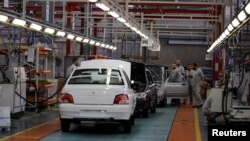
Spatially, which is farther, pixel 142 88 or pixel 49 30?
pixel 49 30

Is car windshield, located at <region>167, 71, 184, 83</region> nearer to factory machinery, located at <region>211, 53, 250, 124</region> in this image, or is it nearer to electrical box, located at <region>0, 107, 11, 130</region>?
factory machinery, located at <region>211, 53, 250, 124</region>

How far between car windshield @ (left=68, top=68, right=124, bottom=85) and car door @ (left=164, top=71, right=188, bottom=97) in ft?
30.5

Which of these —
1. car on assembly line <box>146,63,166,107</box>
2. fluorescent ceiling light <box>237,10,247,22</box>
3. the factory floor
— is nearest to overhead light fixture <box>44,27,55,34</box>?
the factory floor

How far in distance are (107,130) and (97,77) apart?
145 cm

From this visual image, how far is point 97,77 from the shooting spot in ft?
37.8

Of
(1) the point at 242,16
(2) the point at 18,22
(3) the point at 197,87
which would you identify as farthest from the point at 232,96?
(3) the point at 197,87

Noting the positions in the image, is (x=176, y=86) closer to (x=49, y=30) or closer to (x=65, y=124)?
(x=49, y=30)

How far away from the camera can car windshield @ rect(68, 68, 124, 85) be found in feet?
37.4

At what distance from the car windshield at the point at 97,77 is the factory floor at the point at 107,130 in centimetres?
124

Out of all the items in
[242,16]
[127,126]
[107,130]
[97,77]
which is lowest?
[107,130]

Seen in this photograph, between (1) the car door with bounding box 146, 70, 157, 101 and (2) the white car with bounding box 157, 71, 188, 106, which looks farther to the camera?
(2) the white car with bounding box 157, 71, 188, 106

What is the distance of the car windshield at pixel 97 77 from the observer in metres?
11.4

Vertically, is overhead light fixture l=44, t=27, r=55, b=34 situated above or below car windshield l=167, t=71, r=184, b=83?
above

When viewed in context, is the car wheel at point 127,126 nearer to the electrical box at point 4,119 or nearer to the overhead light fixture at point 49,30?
the electrical box at point 4,119
